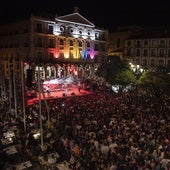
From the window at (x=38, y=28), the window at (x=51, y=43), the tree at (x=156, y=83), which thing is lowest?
the tree at (x=156, y=83)

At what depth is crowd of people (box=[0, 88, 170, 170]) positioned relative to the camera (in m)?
13.1

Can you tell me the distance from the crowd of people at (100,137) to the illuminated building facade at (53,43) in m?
29.6

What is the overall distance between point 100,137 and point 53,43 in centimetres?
4231

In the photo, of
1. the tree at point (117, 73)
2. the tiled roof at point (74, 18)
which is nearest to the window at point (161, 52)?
the tree at point (117, 73)

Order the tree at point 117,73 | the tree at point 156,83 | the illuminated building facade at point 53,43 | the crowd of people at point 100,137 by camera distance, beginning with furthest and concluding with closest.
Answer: the illuminated building facade at point 53,43 → the tree at point 117,73 → the tree at point 156,83 → the crowd of people at point 100,137

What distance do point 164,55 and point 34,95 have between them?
34.0 metres

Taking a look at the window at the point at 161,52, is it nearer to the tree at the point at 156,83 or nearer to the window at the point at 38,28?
the tree at the point at 156,83

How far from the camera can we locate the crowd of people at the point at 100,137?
1307cm

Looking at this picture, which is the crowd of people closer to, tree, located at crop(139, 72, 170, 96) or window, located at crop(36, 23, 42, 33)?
tree, located at crop(139, 72, 170, 96)

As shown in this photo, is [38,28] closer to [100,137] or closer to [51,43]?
[51,43]

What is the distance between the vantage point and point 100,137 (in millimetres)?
16109

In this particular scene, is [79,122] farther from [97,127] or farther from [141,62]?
[141,62]

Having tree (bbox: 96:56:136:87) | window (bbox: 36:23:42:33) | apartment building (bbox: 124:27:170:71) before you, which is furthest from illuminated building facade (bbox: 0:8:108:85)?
apartment building (bbox: 124:27:170:71)

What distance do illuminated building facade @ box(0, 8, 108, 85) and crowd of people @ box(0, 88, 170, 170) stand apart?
29.6m
